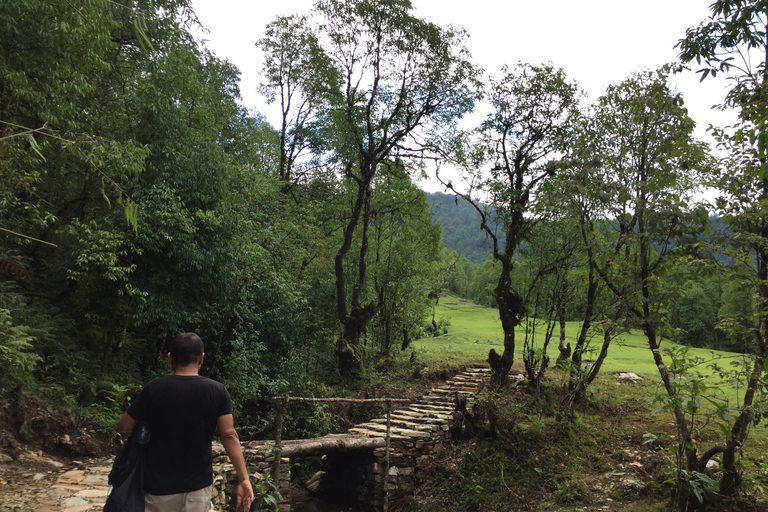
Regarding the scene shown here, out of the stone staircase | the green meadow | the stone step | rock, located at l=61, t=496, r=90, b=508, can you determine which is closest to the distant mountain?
the green meadow

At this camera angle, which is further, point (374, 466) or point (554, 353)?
point (554, 353)

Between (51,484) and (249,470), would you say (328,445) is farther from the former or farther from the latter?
(51,484)

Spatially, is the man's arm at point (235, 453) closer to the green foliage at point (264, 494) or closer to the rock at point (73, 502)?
the green foliage at point (264, 494)

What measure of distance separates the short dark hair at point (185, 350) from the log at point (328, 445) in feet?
18.0

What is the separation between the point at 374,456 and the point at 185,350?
7.32 m

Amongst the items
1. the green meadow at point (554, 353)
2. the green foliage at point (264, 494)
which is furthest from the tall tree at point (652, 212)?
the green foliage at point (264, 494)

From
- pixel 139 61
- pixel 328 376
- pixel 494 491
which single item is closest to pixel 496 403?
pixel 494 491

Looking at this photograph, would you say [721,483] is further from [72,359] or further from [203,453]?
[72,359]

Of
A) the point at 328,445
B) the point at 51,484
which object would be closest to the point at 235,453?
the point at 51,484

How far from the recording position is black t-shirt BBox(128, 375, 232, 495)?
287cm

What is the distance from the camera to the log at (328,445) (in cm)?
808

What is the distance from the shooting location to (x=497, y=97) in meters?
11.6

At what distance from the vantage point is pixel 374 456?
30.8ft

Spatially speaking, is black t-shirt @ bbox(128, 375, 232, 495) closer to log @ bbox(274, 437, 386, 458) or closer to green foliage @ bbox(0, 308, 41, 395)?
log @ bbox(274, 437, 386, 458)
